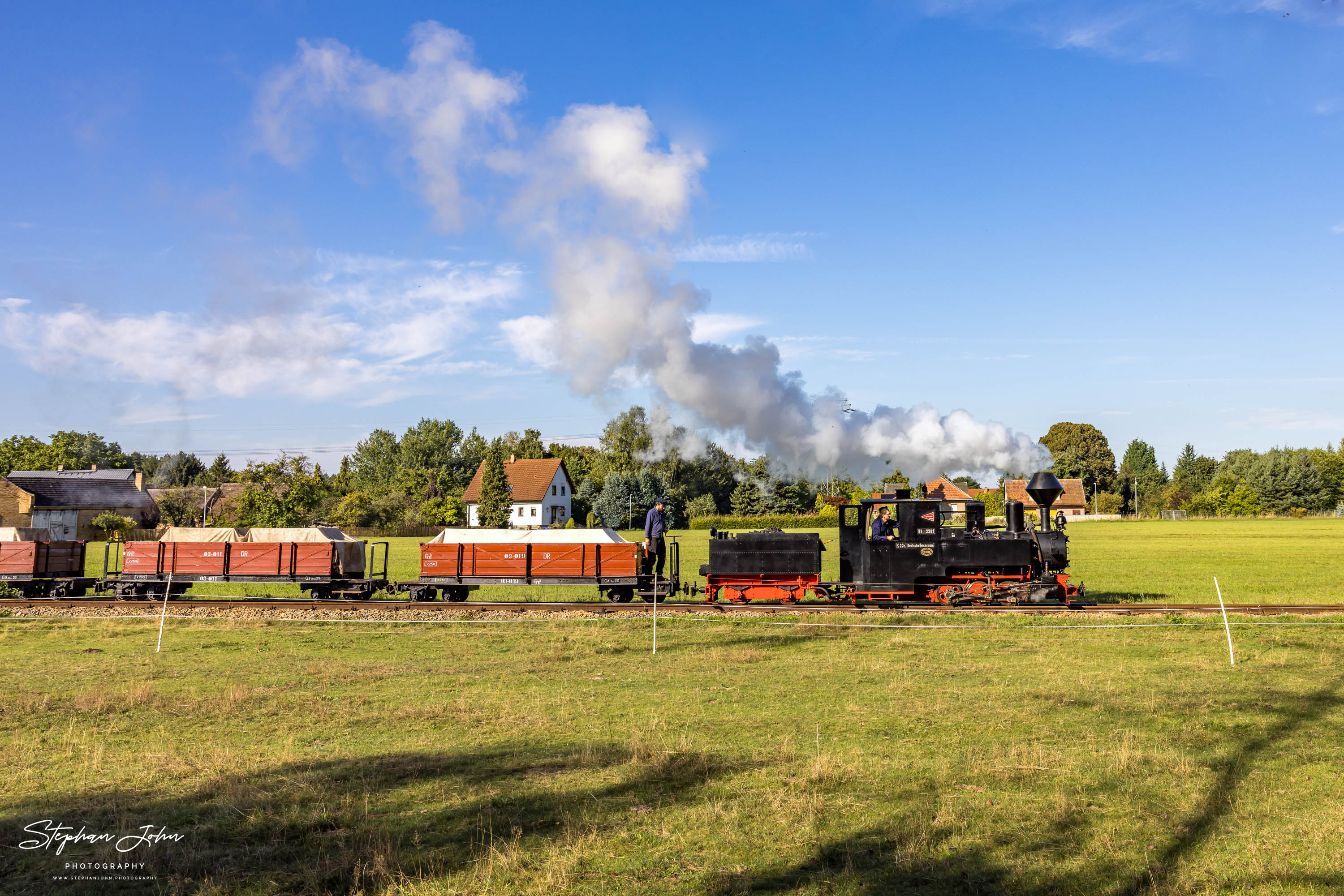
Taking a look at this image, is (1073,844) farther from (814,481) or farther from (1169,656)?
(814,481)

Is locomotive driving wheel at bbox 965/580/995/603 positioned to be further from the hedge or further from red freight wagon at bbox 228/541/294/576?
A: the hedge

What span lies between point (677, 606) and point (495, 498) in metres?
78.0

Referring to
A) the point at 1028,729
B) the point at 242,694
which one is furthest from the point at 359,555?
the point at 1028,729

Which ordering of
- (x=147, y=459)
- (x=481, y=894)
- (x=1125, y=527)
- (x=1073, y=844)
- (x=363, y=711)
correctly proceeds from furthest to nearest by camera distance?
1. (x=147, y=459)
2. (x=1125, y=527)
3. (x=363, y=711)
4. (x=1073, y=844)
5. (x=481, y=894)

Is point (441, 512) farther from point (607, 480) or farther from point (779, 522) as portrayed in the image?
point (779, 522)

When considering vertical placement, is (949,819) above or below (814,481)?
below

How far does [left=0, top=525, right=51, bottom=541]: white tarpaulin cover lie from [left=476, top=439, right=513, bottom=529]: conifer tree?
6778 centimetres

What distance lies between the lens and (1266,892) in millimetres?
5859

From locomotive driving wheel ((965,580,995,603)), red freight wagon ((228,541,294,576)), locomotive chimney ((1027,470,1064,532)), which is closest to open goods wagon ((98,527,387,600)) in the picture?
red freight wagon ((228,541,294,576))

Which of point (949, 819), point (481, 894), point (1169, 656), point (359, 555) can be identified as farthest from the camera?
point (359, 555)

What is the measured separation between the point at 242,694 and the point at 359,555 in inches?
571

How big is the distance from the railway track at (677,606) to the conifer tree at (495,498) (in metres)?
71.5

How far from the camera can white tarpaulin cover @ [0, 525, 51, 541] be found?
2758 centimetres
